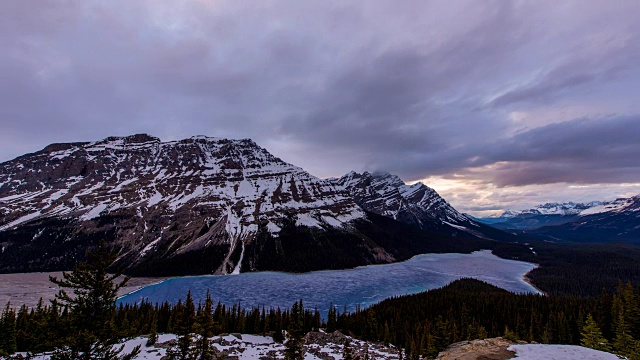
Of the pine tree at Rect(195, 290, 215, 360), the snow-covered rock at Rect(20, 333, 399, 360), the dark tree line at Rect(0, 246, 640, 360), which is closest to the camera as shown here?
the dark tree line at Rect(0, 246, 640, 360)

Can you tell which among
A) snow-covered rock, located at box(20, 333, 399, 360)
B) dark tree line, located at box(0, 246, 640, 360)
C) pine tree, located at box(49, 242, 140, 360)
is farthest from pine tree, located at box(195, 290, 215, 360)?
snow-covered rock, located at box(20, 333, 399, 360)

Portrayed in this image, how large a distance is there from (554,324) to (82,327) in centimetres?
10556

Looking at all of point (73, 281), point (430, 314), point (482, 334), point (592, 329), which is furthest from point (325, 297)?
point (73, 281)

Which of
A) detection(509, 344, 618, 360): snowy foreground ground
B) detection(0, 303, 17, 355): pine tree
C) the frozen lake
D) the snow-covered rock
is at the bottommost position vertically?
the frozen lake

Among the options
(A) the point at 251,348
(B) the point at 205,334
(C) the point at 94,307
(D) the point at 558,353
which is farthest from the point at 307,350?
(C) the point at 94,307

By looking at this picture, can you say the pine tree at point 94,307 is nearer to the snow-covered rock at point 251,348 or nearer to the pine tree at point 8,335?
the snow-covered rock at point 251,348

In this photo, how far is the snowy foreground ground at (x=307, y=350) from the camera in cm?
2294

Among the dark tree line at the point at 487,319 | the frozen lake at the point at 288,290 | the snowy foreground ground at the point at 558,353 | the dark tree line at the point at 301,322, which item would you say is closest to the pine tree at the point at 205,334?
the dark tree line at the point at 301,322

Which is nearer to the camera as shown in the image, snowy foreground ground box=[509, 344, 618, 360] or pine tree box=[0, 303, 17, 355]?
snowy foreground ground box=[509, 344, 618, 360]

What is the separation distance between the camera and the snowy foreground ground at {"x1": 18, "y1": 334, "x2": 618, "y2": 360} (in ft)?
75.3

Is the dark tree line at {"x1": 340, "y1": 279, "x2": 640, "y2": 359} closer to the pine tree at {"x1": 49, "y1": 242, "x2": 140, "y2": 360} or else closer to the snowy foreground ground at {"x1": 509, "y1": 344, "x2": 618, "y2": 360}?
the snowy foreground ground at {"x1": 509, "y1": 344, "x2": 618, "y2": 360}

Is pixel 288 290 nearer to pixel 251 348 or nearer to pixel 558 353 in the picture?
pixel 251 348

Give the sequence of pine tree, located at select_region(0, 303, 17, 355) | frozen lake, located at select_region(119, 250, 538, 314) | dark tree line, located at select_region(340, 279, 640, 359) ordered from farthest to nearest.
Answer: frozen lake, located at select_region(119, 250, 538, 314), dark tree line, located at select_region(340, 279, 640, 359), pine tree, located at select_region(0, 303, 17, 355)

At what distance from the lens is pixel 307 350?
54.7 metres
